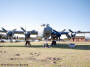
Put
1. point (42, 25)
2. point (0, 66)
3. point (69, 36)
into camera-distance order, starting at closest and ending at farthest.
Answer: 1. point (0, 66)
2. point (42, 25)
3. point (69, 36)

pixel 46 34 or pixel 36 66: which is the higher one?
pixel 46 34

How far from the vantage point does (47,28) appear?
32219 millimetres

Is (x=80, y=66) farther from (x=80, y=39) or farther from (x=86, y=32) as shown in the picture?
(x=80, y=39)

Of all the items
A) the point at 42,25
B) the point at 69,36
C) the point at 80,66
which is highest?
the point at 42,25

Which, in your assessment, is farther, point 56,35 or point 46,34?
point 56,35

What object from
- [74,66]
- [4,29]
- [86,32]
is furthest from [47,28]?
[74,66]

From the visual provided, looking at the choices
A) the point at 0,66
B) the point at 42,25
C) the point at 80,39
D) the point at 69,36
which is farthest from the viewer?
the point at 80,39

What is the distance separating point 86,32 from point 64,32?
23.5 ft

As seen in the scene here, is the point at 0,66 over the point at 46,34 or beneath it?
beneath

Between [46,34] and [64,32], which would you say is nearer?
[46,34]

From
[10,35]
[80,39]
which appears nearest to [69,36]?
[10,35]

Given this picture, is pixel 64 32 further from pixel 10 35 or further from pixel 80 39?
pixel 80 39

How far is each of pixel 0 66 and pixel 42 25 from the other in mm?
24862

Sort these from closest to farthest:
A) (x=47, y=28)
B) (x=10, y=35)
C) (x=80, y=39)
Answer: (x=47, y=28) → (x=10, y=35) → (x=80, y=39)
